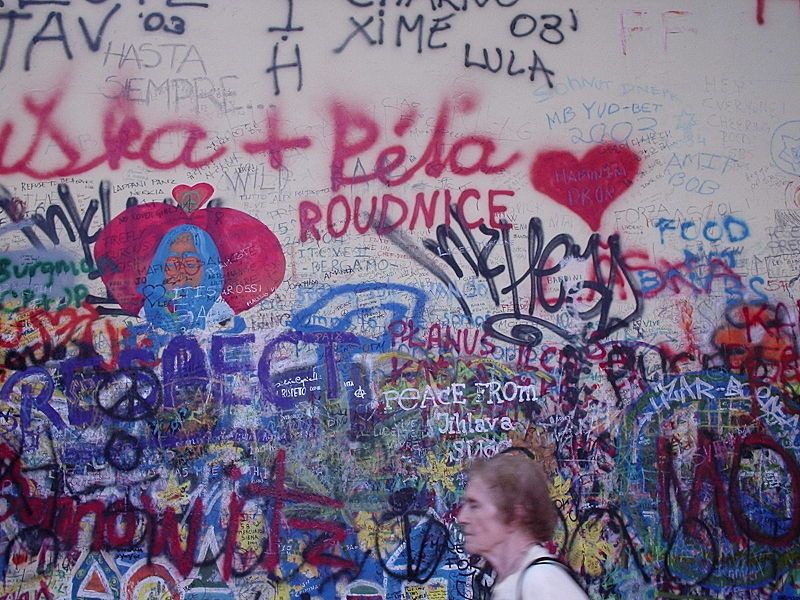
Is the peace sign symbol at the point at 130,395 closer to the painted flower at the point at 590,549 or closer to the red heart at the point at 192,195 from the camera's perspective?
the red heart at the point at 192,195

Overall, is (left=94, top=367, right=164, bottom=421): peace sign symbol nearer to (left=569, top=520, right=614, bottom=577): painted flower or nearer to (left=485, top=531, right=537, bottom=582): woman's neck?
(left=569, top=520, right=614, bottom=577): painted flower

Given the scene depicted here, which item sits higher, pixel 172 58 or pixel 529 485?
pixel 172 58

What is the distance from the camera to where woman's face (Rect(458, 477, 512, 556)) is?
319cm

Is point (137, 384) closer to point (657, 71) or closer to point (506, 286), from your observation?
point (506, 286)

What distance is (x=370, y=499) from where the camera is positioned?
5.74m

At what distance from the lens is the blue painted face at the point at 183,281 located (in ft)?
19.2

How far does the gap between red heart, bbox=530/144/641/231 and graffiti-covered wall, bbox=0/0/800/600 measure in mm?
15

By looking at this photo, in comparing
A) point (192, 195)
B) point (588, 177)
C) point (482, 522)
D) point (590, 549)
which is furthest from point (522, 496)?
point (192, 195)

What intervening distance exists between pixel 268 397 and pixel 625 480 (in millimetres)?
2364

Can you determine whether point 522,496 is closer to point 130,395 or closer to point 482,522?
point 482,522

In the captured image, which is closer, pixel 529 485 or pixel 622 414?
pixel 529 485

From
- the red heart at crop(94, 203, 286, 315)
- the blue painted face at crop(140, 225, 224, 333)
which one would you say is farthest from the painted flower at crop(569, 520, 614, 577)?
the blue painted face at crop(140, 225, 224, 333)

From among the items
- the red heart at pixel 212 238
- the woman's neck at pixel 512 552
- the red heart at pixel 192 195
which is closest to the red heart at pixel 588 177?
the red heart at pixel 212 238

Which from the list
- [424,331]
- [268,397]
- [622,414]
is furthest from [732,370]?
[268,397]
